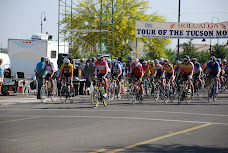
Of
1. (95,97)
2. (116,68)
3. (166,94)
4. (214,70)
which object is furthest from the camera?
(116,68)

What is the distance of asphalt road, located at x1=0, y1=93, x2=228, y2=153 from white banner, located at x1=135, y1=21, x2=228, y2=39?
22.3 metres

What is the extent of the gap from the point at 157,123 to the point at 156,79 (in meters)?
10.3

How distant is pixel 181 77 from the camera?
821 inches

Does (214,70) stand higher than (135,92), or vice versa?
(214,70)

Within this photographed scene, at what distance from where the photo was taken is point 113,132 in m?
10.7

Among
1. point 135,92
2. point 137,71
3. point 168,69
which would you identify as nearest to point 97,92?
point 135,92

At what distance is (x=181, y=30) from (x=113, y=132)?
28.2 m

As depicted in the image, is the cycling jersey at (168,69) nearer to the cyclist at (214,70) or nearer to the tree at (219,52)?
the cyclist at (214,70)

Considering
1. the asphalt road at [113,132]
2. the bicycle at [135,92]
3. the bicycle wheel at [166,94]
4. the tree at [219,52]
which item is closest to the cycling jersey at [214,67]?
the bicycle wheel at [166,94]

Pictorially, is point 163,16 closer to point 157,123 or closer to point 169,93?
point 169,93

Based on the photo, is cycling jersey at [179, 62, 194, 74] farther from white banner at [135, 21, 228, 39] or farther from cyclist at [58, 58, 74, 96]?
white banner at [135, 21, 228, 39]

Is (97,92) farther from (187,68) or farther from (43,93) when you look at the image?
(187,68)

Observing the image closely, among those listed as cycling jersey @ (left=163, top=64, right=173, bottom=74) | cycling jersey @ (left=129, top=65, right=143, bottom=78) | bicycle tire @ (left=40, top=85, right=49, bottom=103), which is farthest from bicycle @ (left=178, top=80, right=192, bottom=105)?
bicycle tire @ (left=40, top=85, right=49, bottom=103)

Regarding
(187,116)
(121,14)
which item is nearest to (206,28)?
(121,14)
